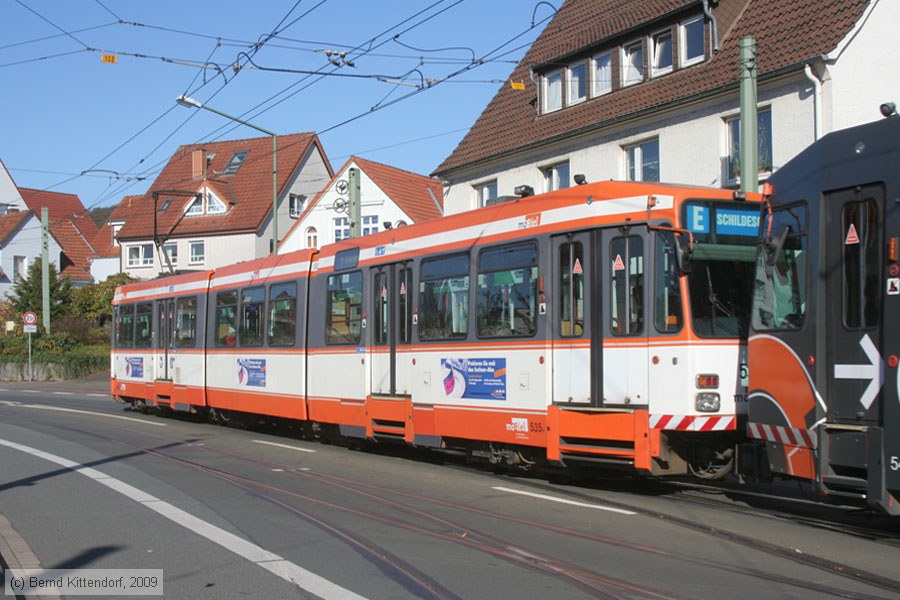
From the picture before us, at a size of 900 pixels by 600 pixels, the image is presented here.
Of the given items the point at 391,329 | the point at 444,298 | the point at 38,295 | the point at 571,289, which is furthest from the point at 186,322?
the point at 38,295

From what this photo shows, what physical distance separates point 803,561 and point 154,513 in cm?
592

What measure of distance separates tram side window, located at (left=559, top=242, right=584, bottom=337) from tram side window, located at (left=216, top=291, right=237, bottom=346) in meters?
10.1

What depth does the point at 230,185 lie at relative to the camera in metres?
56.6

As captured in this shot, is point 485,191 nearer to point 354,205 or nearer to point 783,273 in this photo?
point 354,205

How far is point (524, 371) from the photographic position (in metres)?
11.1

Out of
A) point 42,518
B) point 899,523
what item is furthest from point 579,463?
point 42,518

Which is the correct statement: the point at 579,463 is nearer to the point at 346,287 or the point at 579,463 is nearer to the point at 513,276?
the point at 513,276

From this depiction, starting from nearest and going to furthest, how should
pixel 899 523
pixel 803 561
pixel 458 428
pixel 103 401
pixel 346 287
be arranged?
pixel 803 561
pixel 899 523
pixel 458 428
pixel 346 287
pixel 103 401

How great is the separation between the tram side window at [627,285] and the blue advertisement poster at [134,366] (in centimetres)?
1651

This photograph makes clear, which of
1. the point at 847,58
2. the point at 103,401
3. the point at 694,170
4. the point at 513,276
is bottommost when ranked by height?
the point at 103,401

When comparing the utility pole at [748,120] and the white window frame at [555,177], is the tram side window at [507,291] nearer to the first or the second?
the utility pole at [748,120]

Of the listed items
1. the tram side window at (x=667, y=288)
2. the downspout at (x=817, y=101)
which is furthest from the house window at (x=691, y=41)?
the tram side window at (x=667, y=288)

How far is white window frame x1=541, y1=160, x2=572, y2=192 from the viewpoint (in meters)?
26.7

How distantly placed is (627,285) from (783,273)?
1.67 metres
